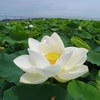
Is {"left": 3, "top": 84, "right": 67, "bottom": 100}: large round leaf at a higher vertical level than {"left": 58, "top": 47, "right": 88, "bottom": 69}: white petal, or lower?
lower

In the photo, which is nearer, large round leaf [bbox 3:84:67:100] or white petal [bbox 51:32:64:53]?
large round leaf [bbox 3:84:67:100]

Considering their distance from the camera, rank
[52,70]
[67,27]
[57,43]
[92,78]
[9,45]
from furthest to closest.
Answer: [67,27]
[9,45]
[92,78]
[57,43]
[52,70]

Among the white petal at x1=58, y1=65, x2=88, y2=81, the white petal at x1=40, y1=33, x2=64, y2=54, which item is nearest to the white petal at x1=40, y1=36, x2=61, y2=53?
the white petal at x1=40, y1=33, x2=64, y2=54

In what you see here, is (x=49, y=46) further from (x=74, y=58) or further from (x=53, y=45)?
(x=74, y=58)

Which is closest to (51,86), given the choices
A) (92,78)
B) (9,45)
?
(92,78)

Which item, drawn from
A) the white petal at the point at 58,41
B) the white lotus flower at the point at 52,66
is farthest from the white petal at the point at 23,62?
the white petal at the point at 58,41

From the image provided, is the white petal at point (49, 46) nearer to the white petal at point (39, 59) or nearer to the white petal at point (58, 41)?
the white petal at point (58, 41)

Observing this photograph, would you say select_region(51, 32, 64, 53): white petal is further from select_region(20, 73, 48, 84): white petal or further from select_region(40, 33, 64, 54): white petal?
select_region(20, 73, 48, 84): white petal

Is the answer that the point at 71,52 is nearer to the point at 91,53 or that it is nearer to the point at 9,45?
the point at 91,53

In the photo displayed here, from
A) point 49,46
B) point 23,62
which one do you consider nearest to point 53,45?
point 49,46
